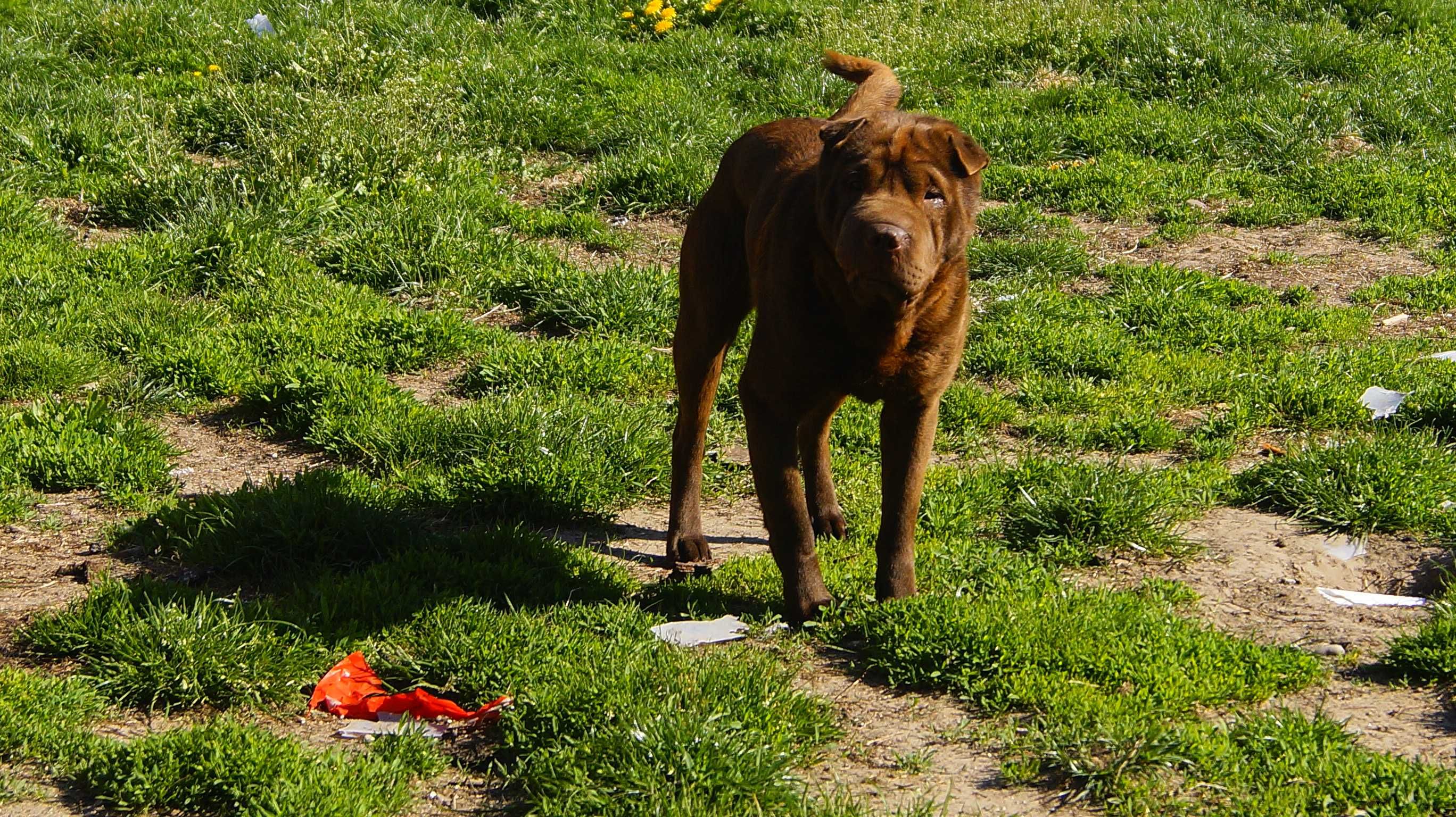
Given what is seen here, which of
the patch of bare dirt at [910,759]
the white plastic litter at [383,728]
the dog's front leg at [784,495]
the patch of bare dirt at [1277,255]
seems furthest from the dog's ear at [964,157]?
the patch of bare dirt at [1277,255]

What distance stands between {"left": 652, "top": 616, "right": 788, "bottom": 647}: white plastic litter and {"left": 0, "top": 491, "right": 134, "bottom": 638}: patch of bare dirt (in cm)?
189

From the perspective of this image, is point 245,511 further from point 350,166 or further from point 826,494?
point 350,166

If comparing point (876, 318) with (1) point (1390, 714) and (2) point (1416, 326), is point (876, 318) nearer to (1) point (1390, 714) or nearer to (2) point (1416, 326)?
(1) point (1390, 714)

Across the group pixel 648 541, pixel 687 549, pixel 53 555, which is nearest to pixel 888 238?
pixel 687 549

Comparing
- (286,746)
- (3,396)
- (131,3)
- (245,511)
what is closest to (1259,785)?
(286,746)

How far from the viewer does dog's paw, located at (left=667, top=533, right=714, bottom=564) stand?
5.02 meters

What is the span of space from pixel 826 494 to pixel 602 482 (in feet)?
3.16

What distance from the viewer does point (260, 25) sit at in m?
10.5

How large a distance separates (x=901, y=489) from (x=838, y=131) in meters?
1.14

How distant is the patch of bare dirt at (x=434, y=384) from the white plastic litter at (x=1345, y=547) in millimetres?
3644

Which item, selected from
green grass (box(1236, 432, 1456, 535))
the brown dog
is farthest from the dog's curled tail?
green grass (box(1236, 432, 1456, 535))

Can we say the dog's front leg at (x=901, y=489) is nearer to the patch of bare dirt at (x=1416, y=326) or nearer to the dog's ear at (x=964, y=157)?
the dog's ear at (x=964, y=157)

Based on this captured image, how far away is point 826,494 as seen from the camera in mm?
5145

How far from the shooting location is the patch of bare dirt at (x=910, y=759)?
3.48 meters
